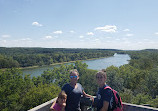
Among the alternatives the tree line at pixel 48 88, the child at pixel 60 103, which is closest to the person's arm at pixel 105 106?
the child at pixel 60 103

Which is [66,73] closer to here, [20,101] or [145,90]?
[20,101]

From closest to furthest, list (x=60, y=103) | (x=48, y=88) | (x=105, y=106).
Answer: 1. (x=105, y=106)
2. (x=60, y=103)
3. (x=48, y=88)

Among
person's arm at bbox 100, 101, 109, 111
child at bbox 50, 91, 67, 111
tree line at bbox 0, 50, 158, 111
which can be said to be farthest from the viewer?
tree line at bbox 0, 50, 158, 111

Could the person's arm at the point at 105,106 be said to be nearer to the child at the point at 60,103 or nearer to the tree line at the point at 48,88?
the child at the point at 60,103

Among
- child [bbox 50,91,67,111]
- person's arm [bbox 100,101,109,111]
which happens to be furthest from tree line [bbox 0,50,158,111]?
person's arm [bbox 100,101,109,111]

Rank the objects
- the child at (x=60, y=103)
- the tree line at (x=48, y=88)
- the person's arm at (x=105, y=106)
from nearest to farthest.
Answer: the person's arm at (x=105, y=106), the child at (x=60, y=103), the tree line at (x=48, y=88)

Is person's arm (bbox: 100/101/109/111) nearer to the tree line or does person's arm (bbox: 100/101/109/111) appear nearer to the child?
the child

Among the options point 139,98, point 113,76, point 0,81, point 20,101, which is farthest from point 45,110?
point 113,76

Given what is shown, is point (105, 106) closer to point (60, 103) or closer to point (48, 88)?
point (60, 103)

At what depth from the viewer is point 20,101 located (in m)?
22.4

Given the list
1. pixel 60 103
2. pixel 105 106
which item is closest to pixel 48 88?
pixel 60 103

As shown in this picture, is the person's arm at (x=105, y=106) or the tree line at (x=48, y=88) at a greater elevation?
the person's arm at (x=105, y=106)

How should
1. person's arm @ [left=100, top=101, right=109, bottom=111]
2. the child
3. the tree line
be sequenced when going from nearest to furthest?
1. person's arm @ [left=100, top=101, right=109, bottom=111]
2. the child
3. the tree line

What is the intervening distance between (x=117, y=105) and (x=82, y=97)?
1121mm
